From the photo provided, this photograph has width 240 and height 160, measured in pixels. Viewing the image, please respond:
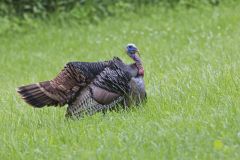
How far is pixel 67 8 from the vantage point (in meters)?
16.7

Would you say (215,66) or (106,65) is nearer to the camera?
(106,65)

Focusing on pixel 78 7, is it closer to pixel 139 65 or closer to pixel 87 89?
pixel 139 65

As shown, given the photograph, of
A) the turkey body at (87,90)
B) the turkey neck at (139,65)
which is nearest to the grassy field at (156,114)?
the turkey body at (87,90)

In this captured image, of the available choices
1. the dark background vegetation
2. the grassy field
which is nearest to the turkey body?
the grassy field

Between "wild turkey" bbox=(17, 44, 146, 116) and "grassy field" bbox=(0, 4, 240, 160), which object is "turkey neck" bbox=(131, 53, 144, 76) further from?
"grassy field" bbox=(0, 4, 240, 160)

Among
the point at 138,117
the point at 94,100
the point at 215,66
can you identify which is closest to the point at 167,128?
the point at 138,117

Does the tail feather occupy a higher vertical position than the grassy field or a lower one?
higher

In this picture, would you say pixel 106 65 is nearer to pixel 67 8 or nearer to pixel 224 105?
pixel 224 105

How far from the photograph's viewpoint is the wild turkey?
661cm

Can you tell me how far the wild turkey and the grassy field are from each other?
15 centimetres

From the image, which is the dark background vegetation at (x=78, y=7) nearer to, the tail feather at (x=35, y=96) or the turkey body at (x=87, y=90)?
the turkey body at (x=87, y=90)

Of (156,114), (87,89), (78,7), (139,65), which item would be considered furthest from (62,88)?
(78,7)

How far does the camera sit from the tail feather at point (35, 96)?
6.59m

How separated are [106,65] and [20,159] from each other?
1.57 meters
